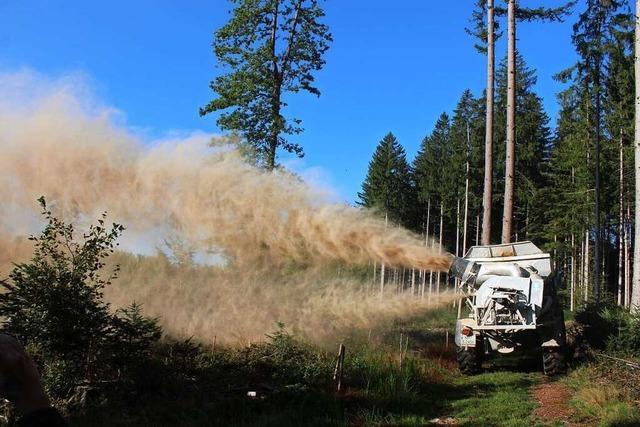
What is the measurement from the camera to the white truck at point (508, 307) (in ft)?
37.1

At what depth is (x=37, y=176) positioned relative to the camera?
11492mm

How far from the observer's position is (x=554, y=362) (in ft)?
37.8

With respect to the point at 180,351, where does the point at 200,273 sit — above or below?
above

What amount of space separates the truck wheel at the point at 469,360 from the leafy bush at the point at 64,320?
6.80 m

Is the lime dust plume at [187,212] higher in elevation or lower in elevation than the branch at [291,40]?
lower

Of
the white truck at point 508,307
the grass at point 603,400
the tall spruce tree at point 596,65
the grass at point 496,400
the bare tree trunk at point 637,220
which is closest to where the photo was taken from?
the grass at point 603,400

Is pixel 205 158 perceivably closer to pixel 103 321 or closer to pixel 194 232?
pixel 194 232

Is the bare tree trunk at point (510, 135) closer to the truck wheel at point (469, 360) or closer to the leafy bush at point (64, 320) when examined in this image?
the truck wheel at point (469, 360)

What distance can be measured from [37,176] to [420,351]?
9724mm

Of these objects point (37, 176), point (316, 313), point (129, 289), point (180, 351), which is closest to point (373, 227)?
point (316, 313)

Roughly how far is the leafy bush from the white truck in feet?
22.3

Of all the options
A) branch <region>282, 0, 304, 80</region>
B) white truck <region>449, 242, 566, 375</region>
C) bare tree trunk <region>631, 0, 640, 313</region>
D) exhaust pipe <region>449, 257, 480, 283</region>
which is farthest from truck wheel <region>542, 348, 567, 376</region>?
branch <region>282, 0, 304, 80</region>

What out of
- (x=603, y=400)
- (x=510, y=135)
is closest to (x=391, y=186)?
(x=510, y=135)

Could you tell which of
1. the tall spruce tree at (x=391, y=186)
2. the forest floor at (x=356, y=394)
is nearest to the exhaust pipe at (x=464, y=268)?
the forest floor at (x=356, y=394)
